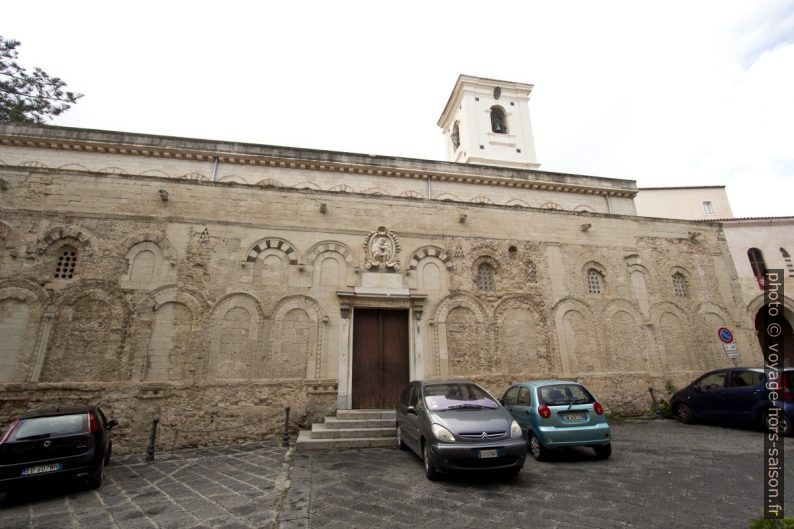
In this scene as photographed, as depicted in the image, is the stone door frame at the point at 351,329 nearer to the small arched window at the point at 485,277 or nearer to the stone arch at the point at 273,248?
the stone arch at the point at 273,248

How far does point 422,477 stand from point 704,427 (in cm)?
830

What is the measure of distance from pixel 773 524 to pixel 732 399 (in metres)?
9.32

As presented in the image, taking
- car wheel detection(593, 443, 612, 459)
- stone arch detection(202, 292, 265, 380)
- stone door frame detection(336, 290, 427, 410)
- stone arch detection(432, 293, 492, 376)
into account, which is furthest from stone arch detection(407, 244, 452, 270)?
car wheel detection(593, 443, 612, 459)

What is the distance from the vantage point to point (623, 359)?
39.0 feet

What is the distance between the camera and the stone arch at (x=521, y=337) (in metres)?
11.2

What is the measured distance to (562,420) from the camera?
22.1 ft

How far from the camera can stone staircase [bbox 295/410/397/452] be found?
26.3 ft

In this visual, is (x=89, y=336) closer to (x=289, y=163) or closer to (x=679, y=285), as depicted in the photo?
(x=289, y=163)

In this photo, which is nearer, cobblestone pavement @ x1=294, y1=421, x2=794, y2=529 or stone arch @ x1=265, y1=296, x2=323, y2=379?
cobblestone pavement @ x1=294, y1=421, x2=794, y2=529

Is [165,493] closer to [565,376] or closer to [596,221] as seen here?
[565,376]

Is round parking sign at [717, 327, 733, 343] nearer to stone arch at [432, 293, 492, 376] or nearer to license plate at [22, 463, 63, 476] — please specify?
stone arch at [432, 293, 492, 376]

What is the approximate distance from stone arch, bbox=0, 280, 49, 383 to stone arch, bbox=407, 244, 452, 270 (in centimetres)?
975

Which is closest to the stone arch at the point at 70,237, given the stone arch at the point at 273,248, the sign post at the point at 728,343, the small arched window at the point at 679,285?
the stone arch at the point at 273,248

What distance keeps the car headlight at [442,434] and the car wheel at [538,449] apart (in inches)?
87.4
